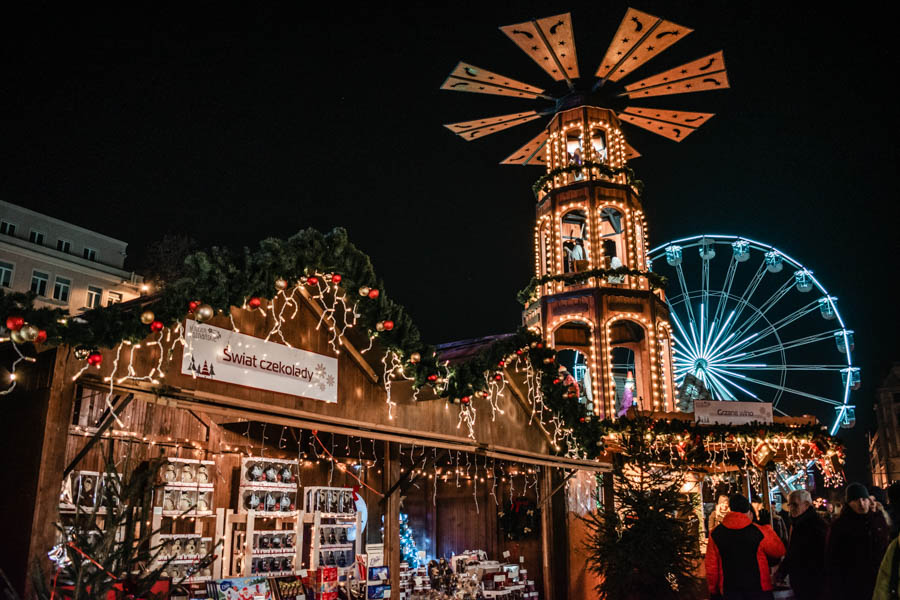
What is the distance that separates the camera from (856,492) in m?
6.29

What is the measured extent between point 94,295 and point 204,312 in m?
32.0

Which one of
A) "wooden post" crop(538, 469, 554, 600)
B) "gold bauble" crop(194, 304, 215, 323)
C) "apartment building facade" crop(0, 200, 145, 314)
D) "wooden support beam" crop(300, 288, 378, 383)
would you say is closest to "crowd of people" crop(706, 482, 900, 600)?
"wooden support beam" crop(300, 288, 378, 383)

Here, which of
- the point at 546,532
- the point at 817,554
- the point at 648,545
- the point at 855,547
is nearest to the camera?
the point at 855,547

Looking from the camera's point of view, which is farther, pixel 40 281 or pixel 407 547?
pixel 40 281

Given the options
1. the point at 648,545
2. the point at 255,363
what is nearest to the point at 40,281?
the point at 255,363

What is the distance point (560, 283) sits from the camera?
18.1 meters

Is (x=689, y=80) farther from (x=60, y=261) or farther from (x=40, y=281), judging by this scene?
(x=40, y=281)

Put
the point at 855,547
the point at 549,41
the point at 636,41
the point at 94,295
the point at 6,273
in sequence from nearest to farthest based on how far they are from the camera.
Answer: the point at 855,547
the point at 636,41
the point at 549,41
the point at 6,273
the point at 94,295

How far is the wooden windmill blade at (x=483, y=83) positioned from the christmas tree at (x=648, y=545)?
1085cm

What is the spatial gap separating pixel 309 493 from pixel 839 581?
617 cm

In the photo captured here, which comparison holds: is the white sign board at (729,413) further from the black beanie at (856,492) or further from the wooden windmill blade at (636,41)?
the black beanie at (856,492)

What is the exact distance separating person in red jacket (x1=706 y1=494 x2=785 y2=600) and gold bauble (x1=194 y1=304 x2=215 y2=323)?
4958 millimetres

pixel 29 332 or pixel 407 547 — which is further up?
pixel 29 332

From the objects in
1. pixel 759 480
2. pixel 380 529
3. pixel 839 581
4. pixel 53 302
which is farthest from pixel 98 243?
pixel 839 581
